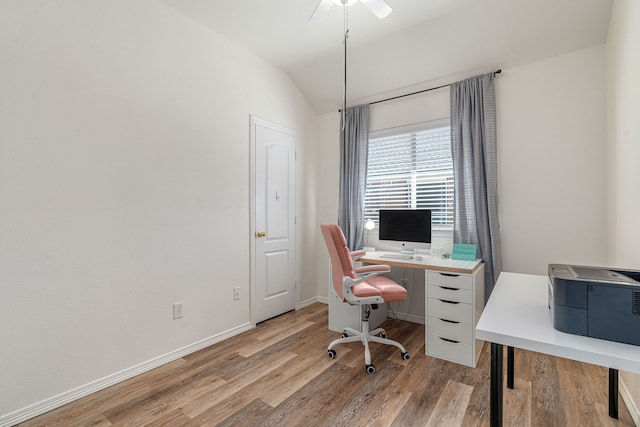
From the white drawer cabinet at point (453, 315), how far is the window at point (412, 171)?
848 millimetres

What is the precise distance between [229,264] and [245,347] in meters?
0.77

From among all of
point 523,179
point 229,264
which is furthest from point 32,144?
point 523,179

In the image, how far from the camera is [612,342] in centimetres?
98

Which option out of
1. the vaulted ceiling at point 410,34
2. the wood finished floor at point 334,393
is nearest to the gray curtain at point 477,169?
the vaulted ceiling at point 410,34

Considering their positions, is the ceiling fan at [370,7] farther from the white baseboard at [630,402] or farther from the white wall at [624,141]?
the white baseboard at [630,402]

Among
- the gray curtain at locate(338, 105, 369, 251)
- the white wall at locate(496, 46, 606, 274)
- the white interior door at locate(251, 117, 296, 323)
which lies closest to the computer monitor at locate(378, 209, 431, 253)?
the gray curtain at locate(338, 105, 369, 251)

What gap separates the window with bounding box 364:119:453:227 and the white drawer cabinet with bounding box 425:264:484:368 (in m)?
0.85

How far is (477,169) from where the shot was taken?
2.81 meters

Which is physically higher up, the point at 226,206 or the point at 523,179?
the point at 523,179

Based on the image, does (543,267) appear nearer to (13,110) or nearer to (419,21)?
(419,21)

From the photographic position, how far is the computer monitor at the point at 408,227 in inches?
115

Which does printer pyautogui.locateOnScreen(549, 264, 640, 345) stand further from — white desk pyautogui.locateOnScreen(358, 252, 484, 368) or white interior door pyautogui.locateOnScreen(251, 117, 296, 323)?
white interior door pyautogui.locateOnScreen(251, 117, 296, 323)

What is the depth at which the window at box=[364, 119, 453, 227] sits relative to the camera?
315cm

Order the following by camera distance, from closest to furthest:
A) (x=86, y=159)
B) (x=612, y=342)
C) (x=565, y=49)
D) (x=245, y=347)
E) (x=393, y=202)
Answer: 1. (x=612, y=342)
2. (x=86, y=159)
3. (x=565, y=49)
4. (x=245, y=347)
5. (x=393, y=202)
